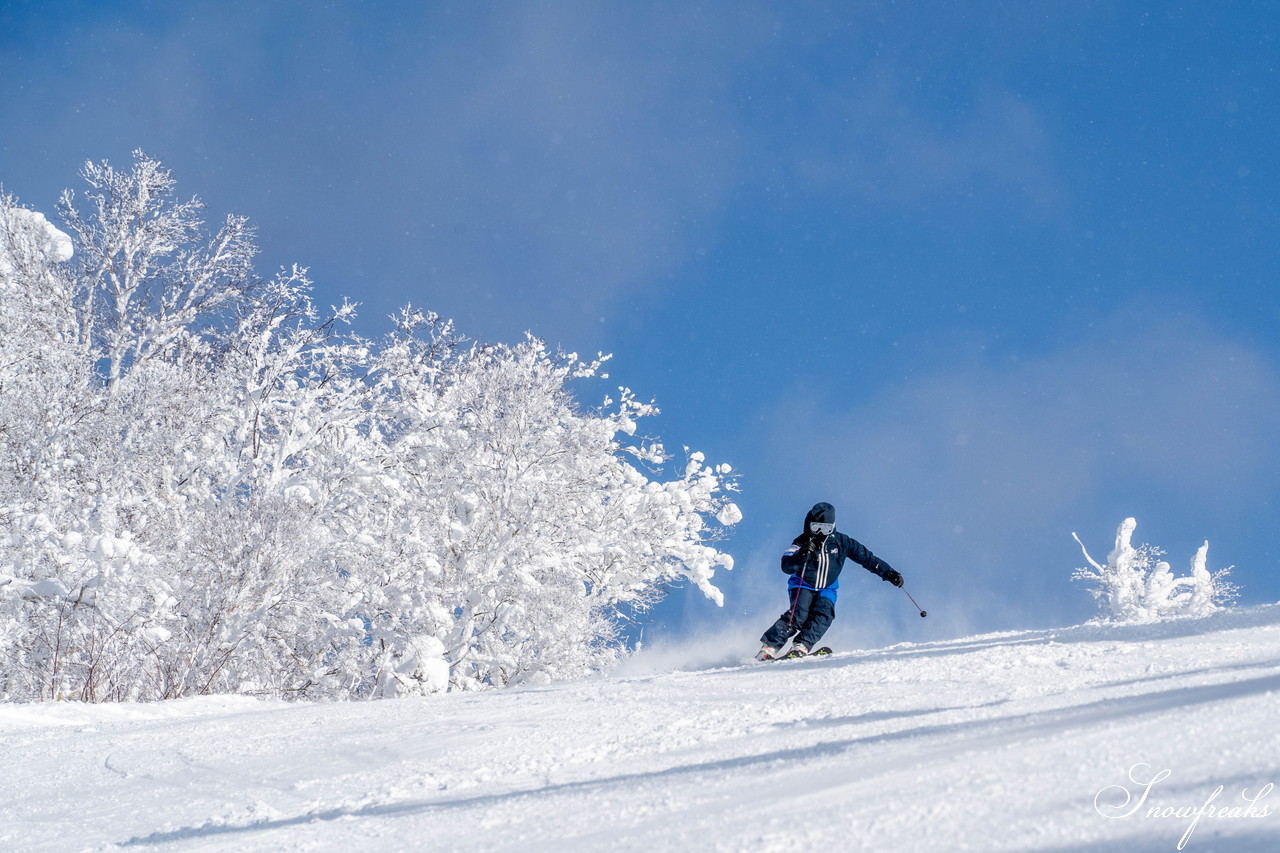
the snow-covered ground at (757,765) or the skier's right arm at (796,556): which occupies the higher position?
the skier's right arm at (796,556)

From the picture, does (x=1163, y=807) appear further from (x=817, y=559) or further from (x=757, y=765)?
(x=817, y=559)

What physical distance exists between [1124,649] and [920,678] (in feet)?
3.55

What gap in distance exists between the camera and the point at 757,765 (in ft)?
7.75

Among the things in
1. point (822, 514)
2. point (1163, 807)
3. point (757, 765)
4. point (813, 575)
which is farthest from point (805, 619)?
point (1163, 807)

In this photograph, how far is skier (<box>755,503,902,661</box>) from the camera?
7.28 meters

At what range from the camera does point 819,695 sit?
11.8 feet

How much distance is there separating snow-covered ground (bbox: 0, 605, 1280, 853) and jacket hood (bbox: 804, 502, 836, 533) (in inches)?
106

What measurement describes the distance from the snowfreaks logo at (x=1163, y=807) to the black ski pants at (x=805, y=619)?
550 cm

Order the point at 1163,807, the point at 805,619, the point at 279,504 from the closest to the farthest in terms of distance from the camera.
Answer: the point at 1163,807
the point at 805,619
the point at 279,504

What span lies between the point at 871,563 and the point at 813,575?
723mm

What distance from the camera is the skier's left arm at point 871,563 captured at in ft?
25.3

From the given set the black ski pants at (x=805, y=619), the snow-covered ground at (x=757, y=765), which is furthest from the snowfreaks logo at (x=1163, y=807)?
the black ski pants at (x=805, y=619)

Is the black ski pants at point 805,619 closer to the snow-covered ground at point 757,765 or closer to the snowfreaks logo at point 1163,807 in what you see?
the snow-covered ground at point 757,765

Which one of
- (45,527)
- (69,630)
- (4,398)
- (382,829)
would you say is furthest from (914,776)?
(4,398)
